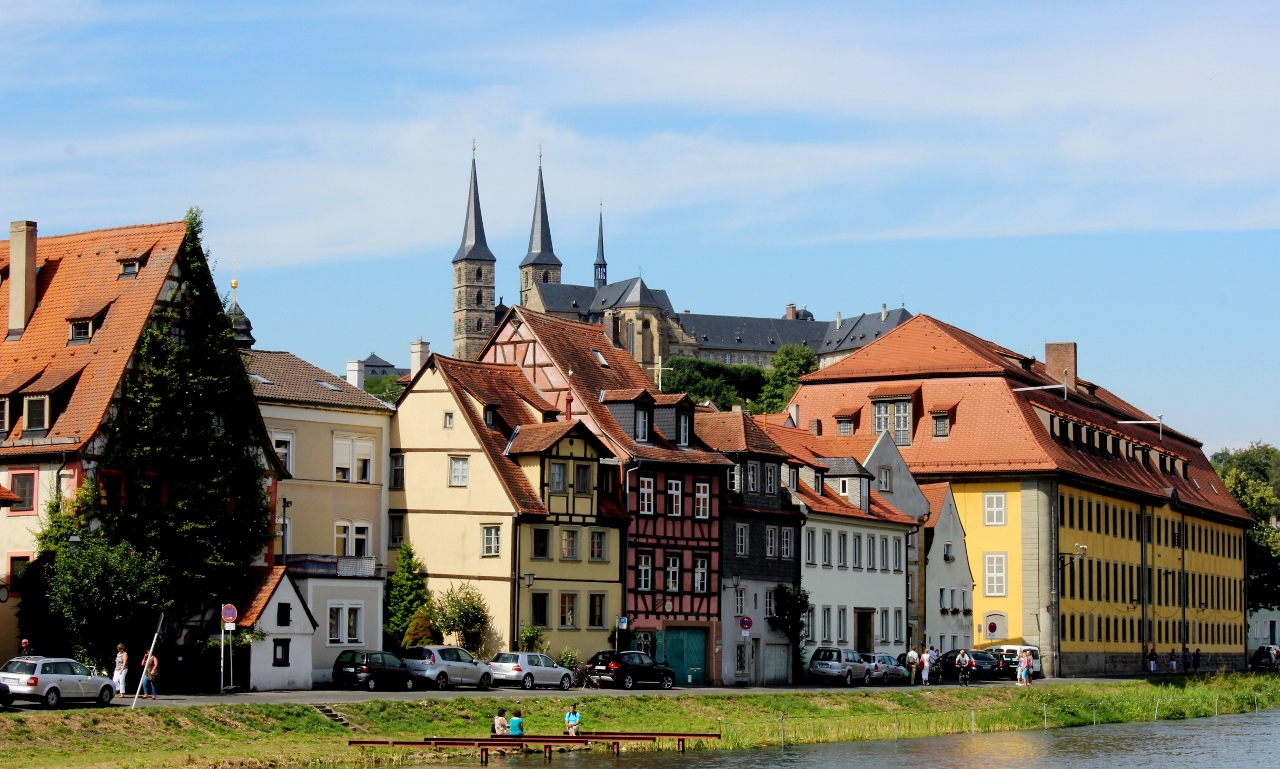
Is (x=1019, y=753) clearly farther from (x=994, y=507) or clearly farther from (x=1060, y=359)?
(x=1060, y=359)

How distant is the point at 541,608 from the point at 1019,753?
60.7ft

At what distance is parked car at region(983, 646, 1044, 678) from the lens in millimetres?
80688

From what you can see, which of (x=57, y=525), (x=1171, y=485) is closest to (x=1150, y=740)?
(x=57, y=525)

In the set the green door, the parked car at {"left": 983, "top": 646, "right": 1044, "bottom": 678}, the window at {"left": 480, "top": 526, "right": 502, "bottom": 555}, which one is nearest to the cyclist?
the parked car at {"left": 983, "top": 646, "right": 1044, "bottom": 678}

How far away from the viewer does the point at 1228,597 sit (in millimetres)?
125625

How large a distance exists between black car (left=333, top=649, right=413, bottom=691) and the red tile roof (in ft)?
133

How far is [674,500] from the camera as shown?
6938cm

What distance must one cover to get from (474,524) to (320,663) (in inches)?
304

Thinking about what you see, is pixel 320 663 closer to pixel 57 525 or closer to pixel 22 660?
pixel 57 525

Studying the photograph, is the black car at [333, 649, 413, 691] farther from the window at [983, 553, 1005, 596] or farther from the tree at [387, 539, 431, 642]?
the window at [983, 553, 1005, 596]

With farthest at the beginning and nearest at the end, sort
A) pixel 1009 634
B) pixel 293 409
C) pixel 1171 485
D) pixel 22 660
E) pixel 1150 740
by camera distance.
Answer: pixel 1171 485 < pixel 1009 634 < pixel 293 409 < pixel 1150 740 < pixel 22 660

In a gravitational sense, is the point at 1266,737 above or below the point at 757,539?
below

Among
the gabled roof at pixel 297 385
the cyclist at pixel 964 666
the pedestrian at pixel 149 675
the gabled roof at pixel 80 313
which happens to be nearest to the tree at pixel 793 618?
the cyclist at pixel 964 666

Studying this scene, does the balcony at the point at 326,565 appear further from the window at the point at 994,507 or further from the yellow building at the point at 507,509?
the window at the point at 994,507
